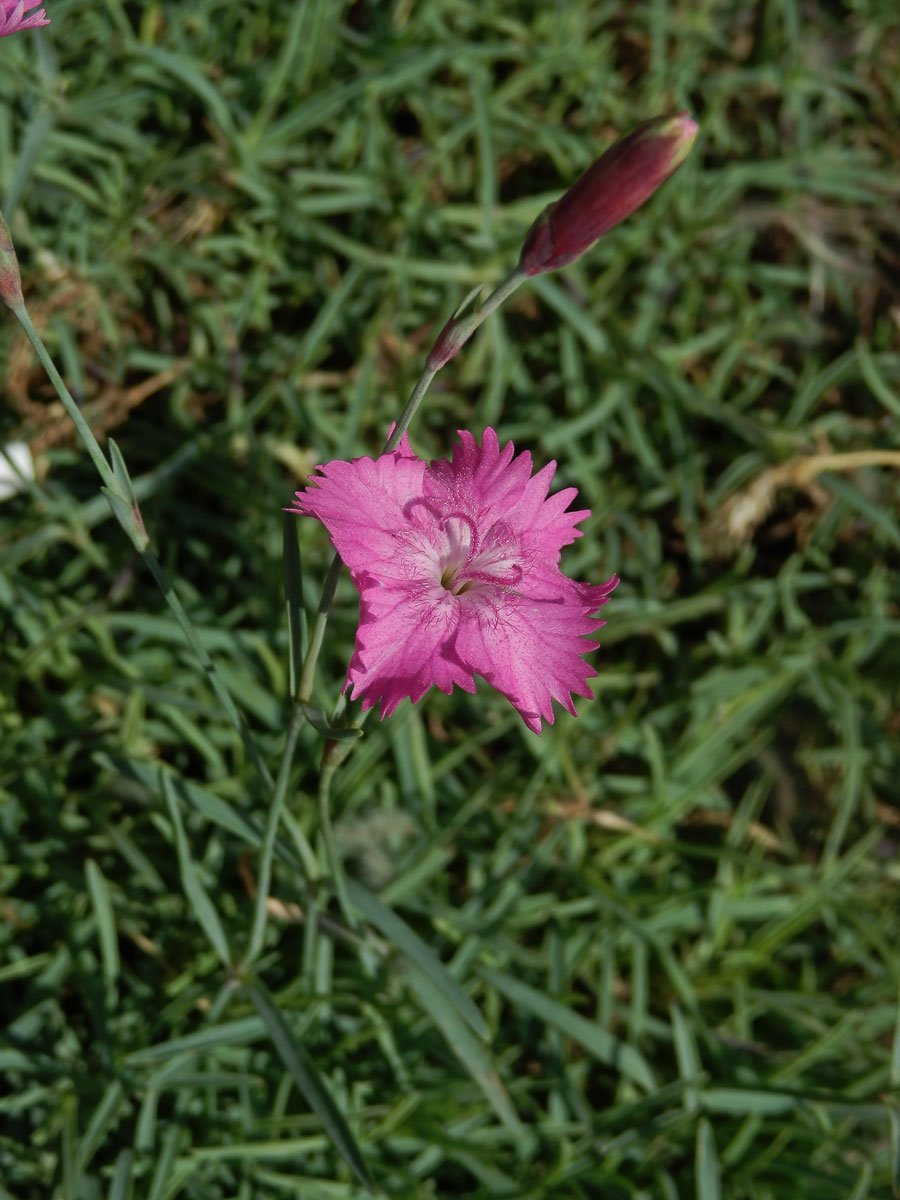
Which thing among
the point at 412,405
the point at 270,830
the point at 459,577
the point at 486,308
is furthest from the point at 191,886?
the point at 486,308

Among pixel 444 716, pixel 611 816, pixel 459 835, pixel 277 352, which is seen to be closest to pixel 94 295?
pixel 277 352

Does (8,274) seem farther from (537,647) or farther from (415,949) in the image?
(415,949)

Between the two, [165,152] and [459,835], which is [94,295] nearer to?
[165,152]

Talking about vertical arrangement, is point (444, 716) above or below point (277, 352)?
below

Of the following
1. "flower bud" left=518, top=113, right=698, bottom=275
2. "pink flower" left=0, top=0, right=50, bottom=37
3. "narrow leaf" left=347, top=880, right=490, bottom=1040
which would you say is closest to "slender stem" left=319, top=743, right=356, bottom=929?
"narrow leaf" left=347, top=880, right=490, bottom=1040

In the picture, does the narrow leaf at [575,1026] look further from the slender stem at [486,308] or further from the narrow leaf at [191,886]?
the slender stem at [486,308]

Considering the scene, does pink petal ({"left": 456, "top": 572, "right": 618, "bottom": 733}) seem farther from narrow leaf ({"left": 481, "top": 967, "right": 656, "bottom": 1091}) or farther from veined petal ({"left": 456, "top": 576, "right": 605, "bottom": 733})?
narrow leaf ({"left": 481, "top": 967, "right": 656, "bottom": 1091})
